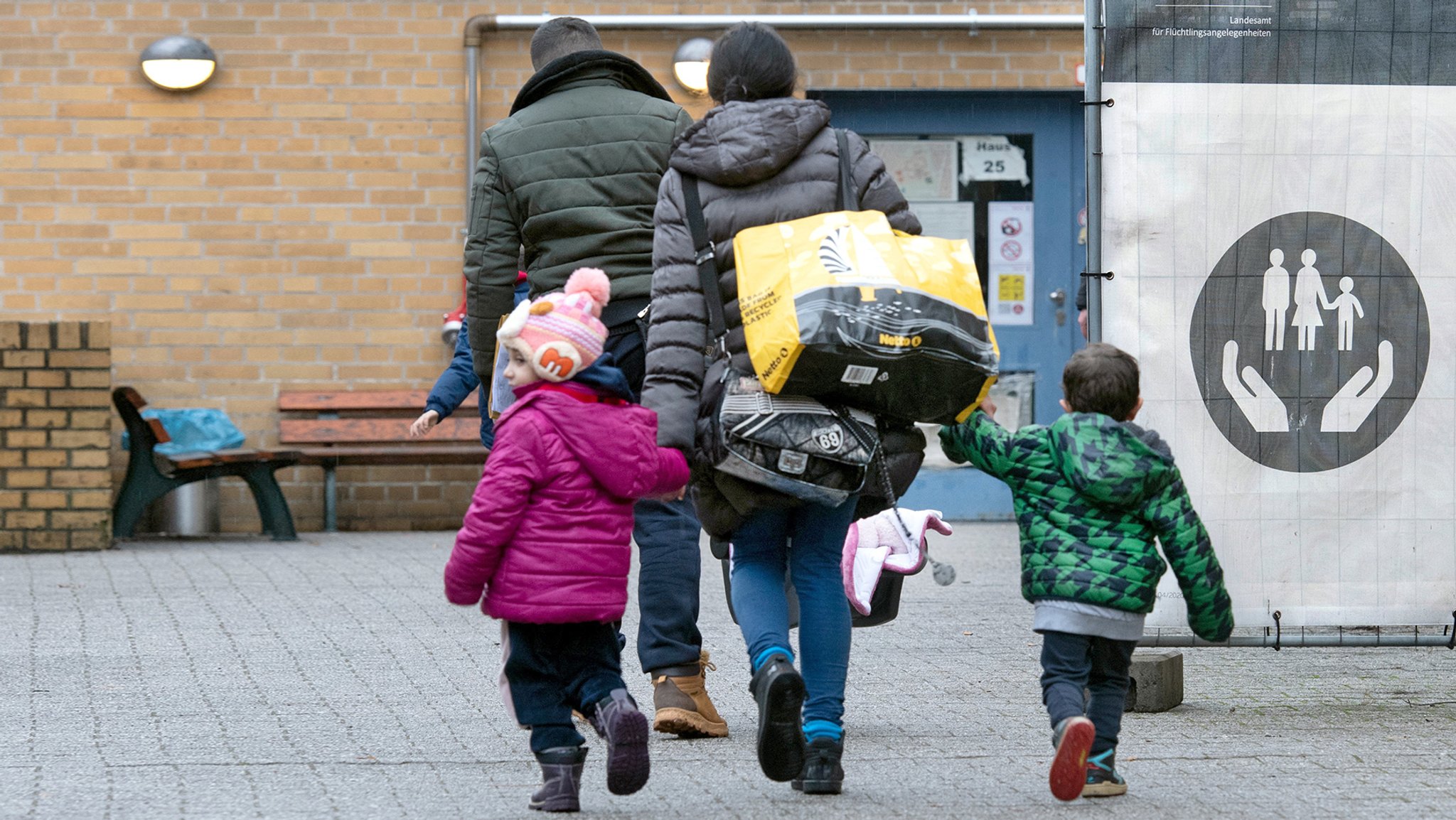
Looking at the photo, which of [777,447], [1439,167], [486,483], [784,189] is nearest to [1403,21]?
[1439,167]

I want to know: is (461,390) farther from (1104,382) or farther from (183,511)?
(183,511)

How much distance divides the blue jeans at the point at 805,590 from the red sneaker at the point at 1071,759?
0.54 m

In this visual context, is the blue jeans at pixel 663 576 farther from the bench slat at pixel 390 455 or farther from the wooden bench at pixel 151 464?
the wooden bench at pixel 151 464

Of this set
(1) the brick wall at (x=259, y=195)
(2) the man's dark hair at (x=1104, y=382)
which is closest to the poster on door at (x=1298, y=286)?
(2) the man's dark hair at (x=1104, y=382)

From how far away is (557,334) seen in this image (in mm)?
3963

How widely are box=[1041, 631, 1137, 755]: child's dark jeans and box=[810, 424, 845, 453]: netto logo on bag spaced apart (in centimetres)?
66

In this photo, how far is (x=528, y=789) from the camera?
4.30 meters

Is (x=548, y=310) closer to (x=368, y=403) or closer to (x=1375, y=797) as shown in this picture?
(x=1375, y=797)

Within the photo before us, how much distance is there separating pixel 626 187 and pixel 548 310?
3.67 feet

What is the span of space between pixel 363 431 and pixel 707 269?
6539mm

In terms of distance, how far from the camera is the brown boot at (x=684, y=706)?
487 centimetres

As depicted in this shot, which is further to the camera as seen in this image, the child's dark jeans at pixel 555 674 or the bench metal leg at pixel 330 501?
the bench metal leg at pixel 330 501

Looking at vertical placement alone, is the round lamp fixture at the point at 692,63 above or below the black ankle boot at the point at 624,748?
above

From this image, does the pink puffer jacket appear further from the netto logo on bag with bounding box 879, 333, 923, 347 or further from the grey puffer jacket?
the netto logo on bag with bounding box 879, 333, 923, 347
